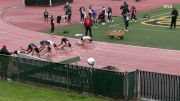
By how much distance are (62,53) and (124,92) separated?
32.0 ft

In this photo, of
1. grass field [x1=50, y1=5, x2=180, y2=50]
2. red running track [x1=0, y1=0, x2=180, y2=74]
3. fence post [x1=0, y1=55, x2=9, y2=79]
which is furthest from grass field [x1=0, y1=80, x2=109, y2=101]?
grass field [x1=50, y1=5, x2=180, y2=50]

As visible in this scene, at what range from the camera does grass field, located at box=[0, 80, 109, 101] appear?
59.9 ft

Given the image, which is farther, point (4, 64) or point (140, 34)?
point (140, 34)

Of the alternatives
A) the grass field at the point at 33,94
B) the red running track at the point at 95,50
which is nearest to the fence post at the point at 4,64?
the grass field at the point at 33,94

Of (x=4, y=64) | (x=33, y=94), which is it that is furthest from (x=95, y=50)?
(x=33, y=94)

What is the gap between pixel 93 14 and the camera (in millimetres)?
38094

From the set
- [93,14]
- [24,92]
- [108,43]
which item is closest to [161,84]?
[24,92]

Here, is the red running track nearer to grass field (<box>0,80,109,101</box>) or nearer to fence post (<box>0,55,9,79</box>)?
fence post (<box>0,55,9,79</box>)

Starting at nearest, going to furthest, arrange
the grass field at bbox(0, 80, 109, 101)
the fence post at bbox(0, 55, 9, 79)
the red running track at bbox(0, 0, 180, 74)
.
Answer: the grass field at bbox(0, 80, 109, 101)
the fence post at bbox(0, 55, 9, 79)
the red running track at bbox(0, 0, 180, 74)

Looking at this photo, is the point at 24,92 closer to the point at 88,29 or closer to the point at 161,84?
the point at 161,84

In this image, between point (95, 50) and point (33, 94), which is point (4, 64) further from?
point (95, 50)

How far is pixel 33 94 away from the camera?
754 inches

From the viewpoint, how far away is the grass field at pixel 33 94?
18270 millimetres

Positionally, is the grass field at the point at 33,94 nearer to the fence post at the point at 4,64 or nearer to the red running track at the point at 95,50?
the fence post at the point at 4,64
